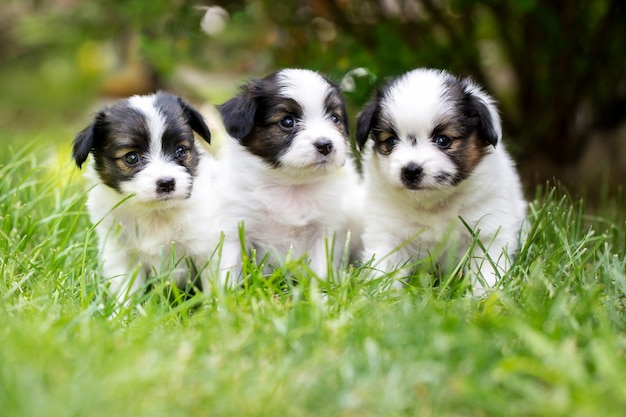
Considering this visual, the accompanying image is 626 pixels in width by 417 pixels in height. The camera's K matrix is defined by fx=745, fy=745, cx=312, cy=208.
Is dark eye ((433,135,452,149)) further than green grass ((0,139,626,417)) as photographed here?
Yes

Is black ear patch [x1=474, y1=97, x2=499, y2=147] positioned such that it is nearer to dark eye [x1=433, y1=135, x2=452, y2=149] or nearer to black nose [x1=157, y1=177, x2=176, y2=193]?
dark eye [x1=433, y1=135, x2=452, y2=149]

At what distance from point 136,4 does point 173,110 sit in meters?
2.56

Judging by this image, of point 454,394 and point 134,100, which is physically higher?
point 134,100

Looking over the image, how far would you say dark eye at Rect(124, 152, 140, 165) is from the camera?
14.1 feet

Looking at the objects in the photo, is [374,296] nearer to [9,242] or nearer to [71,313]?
[71,313]

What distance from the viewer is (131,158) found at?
4324 millimetres

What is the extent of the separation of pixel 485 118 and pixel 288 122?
116 cm

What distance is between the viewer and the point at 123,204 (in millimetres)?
4496

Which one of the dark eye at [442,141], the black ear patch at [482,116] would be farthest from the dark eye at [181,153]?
the black ear patch at [482,116]

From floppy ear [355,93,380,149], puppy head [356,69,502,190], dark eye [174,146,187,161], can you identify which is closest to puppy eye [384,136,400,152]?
puppy head [356,69,502,190]

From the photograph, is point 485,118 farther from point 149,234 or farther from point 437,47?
point 437,47

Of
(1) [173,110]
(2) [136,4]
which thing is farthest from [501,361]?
(2) [136,4]

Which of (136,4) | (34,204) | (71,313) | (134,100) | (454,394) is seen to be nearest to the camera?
(454,394)

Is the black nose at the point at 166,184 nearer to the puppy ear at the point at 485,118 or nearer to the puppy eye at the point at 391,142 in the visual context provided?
the puppy eye at the point at 391,142
